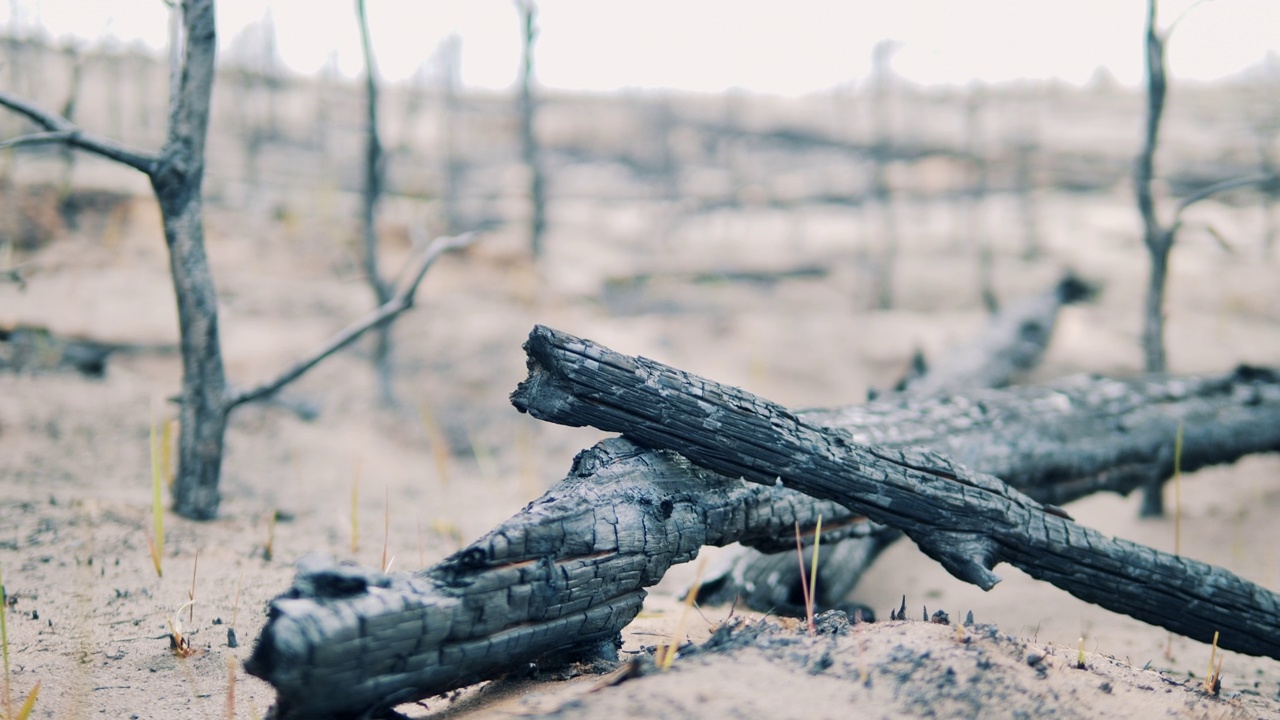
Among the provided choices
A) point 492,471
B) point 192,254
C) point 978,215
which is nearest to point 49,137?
point 192,254

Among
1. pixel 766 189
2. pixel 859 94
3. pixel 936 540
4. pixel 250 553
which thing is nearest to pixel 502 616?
pixel 936 540

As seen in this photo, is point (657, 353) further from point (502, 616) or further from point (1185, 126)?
point (1185, 126)

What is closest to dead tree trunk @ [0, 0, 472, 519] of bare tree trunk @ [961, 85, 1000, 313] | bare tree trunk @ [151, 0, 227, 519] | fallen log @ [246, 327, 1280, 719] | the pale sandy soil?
bare tree trunk @ [151, 0, 227, 519]

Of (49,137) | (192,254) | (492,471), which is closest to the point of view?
(49,137)

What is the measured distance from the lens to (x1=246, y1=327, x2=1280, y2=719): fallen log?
1.69 m

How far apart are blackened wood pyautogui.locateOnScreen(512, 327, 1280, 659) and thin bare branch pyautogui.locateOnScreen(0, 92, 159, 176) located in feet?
7.37

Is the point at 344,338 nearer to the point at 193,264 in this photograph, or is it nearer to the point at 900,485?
the point at 193,264

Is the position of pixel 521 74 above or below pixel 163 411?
above

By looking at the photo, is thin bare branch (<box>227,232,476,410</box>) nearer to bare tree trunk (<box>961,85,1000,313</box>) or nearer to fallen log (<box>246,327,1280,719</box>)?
fallen log (<box>246,327,1280,719</box>)

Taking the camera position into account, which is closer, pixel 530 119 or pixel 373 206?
pixel 373 206

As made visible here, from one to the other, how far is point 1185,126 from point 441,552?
70.9ft

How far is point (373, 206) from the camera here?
6547mm

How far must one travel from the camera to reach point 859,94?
2392cm

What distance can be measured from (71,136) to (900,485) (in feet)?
11.5
